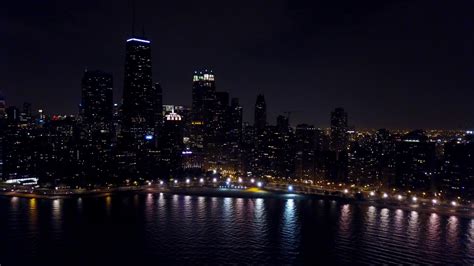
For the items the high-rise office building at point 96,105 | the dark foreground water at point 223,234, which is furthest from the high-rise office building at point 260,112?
the dark foreground water at point 223,234

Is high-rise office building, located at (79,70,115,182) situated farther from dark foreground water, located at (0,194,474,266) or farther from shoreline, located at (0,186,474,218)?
dark foreground water, located at (0,194,474,266)

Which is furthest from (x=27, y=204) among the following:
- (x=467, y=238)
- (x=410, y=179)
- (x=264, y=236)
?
(x=410, y=179)

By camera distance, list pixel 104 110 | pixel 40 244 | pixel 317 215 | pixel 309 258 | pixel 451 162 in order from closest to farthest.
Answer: pixel 309 258 < pixel 40 244 < pixel 317 215 < pixel 451 162 < pixel 104 110

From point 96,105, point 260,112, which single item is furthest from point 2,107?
point 260,112

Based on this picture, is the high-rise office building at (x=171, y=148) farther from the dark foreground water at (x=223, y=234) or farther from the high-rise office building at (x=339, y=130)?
the high-rise office building at (x=339, y=130)

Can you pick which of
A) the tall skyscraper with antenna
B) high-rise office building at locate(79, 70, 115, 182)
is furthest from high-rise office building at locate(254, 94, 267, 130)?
high-rise office building at locate(79, 70, 115, 182)

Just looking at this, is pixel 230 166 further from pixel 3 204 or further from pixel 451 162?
pixel 3 204

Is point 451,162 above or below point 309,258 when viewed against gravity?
above
